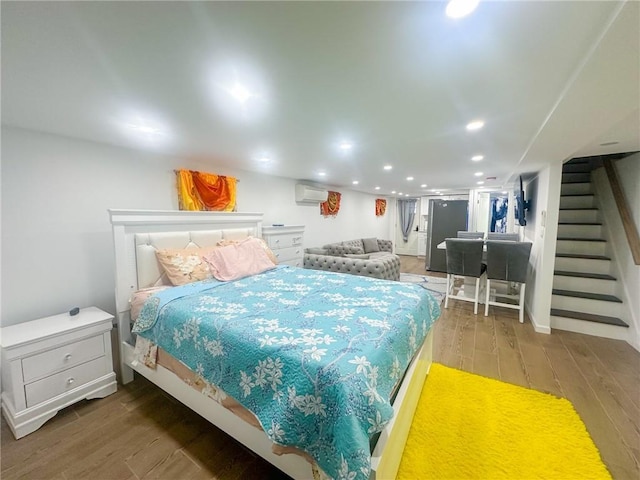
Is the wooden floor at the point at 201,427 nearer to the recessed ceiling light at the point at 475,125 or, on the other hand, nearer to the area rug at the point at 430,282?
the area rug at the point at 430,282

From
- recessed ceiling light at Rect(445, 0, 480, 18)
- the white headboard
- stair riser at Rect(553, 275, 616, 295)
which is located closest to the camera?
recessed ceiling light at Rect(445, 0, 480, 18)

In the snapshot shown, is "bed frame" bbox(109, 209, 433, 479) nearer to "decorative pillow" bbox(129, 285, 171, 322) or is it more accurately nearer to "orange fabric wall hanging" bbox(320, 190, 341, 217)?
"decorative pillow" bbox(129, 285, 171, 322)

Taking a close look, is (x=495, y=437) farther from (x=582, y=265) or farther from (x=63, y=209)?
(x=63, y=209)

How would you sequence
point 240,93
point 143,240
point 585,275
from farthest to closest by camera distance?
point 585,275
point 143,240
point 240,93

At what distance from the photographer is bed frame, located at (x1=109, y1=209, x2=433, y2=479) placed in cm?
124

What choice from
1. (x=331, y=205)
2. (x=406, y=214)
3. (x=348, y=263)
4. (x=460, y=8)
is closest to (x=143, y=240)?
(x=460, y=8)

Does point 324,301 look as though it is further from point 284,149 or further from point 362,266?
point 362,266

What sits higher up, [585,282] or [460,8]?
[460,8]

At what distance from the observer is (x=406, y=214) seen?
8.94 metres

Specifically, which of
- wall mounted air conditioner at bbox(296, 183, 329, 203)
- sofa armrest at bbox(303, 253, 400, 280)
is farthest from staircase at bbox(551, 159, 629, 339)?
wall mounted air conditioner at bbox(296, 183, 329, 203)

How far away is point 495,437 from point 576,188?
4234 millimetres

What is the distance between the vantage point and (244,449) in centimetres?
154

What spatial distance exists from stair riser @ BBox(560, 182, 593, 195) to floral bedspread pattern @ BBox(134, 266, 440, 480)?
366 cm

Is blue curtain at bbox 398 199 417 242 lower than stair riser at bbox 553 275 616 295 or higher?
higher
